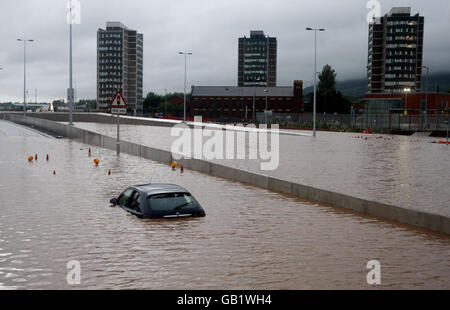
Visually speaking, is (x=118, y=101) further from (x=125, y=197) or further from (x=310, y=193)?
(x=310, y=193)

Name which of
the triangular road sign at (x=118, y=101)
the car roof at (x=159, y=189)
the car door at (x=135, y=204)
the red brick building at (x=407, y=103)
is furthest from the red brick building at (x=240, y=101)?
the car roof at (x=159, y=189)

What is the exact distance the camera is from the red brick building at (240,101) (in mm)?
157500

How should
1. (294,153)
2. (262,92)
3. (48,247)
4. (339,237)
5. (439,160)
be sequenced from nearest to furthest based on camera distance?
(48,247), (339,237), (439,160), (294,153), (262,92)

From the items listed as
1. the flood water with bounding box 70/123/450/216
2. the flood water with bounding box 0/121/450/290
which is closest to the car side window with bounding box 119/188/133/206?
the flood water with bounding box 0/121/450/290

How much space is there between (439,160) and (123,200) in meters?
18.6

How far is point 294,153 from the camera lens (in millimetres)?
30250

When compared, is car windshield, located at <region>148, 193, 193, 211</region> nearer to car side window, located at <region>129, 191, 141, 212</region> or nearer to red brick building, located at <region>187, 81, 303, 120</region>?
car side window, located at <region>129, 191, 141, 212</region>

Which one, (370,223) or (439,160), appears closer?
(370,223)

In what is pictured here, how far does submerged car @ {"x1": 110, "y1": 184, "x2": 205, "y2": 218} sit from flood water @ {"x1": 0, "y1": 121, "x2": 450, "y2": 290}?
0.64 ft

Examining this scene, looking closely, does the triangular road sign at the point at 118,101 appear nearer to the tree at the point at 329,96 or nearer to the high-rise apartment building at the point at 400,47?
the tree at the point at 329,96

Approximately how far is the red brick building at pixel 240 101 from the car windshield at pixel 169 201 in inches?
5748

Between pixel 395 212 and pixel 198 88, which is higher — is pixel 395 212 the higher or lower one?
the lower one
